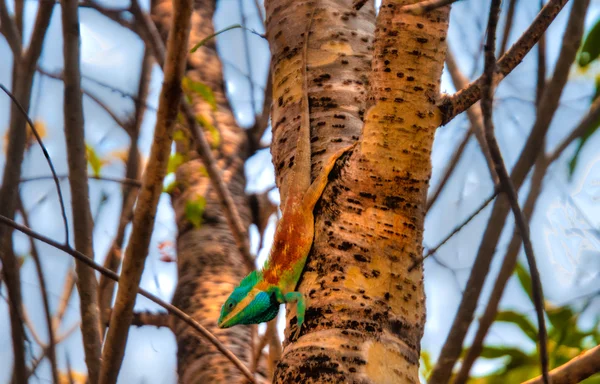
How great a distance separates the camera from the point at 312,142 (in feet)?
6.70

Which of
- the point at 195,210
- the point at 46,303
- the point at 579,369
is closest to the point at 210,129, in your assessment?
the point at 195,210

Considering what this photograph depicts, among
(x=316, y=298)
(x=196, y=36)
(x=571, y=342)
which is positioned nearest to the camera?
(x=316, y=298)

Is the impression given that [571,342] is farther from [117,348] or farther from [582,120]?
[117,348]

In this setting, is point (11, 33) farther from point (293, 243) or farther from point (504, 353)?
point (504, 353)

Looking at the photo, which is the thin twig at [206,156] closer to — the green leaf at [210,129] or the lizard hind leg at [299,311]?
the green leaf at [210,129]

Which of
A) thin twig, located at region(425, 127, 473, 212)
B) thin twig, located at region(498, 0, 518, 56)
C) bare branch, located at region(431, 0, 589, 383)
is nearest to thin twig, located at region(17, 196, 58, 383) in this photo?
bare branch, located at region(431, 0, 589, 383)

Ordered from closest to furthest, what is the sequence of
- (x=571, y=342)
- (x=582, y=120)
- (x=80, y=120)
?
1. (x=80, y=120)
2. (x=582, y=120)
3. (x=571, y=342)

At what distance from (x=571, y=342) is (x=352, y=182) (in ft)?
7.43

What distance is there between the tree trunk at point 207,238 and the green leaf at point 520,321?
139 centimetres

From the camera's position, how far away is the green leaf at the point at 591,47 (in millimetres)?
3068

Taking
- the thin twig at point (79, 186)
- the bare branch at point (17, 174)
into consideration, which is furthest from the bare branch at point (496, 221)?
A: the bare branch at point (17, 174)

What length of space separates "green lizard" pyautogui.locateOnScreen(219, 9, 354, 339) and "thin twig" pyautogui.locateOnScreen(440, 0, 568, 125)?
11.8 inches

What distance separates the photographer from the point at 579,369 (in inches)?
67.4

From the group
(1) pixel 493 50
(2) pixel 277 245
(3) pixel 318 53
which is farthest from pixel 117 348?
(1) pixel 493 50
